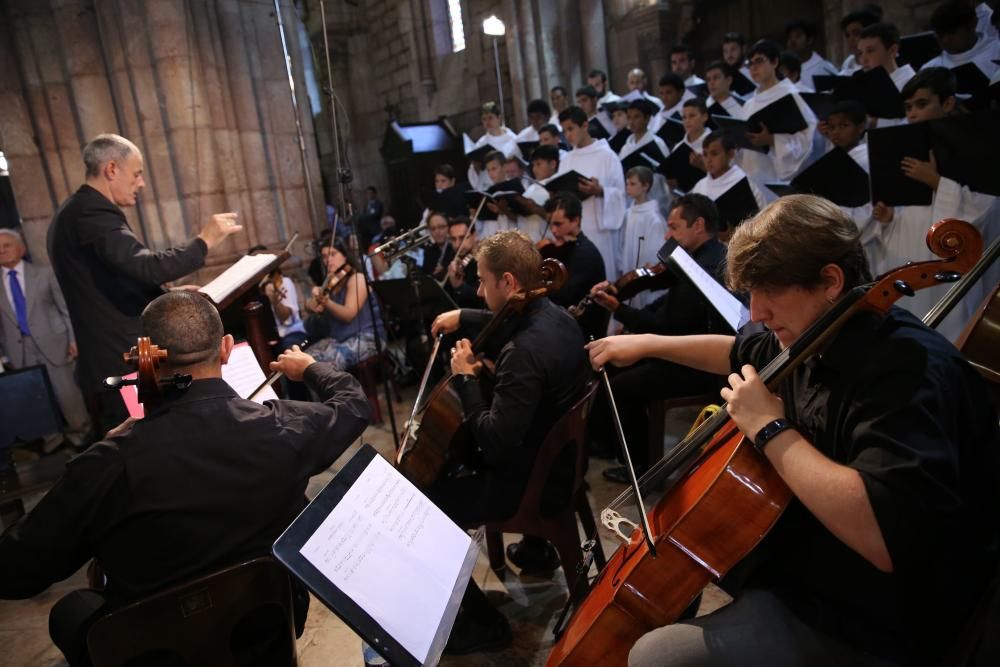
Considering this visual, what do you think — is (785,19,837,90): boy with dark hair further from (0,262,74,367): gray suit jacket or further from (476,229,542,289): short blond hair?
(0,262,74,367): gray suit jacket

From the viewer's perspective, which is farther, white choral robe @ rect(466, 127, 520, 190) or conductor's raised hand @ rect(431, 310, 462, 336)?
white choral robe @ rect(466, 127, 520, 190)

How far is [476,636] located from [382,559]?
3.91 feet

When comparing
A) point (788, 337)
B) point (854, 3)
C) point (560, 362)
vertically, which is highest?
point (854, 3)

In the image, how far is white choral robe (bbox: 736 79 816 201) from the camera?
473 cm

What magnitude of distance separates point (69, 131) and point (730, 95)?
5.69m

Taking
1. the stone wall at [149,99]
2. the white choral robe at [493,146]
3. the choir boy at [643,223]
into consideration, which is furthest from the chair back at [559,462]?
the white choral robe at [493,146]

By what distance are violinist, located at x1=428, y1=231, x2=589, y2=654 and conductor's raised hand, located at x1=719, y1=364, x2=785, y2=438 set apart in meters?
1.02

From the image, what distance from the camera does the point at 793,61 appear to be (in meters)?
5.76

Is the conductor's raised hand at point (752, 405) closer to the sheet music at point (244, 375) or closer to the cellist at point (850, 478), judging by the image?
the cellist at point (850, 478)

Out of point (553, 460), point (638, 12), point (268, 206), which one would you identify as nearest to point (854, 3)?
point (638, 12)

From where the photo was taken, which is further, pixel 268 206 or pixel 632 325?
pixel 268 206

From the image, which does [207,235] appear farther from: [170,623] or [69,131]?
[69,131]

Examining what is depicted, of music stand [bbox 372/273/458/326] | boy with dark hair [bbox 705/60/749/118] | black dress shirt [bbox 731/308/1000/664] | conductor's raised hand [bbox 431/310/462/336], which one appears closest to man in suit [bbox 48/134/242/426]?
conductor's raised hand [bbox 431/310/462/336]

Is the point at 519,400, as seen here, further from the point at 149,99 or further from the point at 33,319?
the point at 33,319
